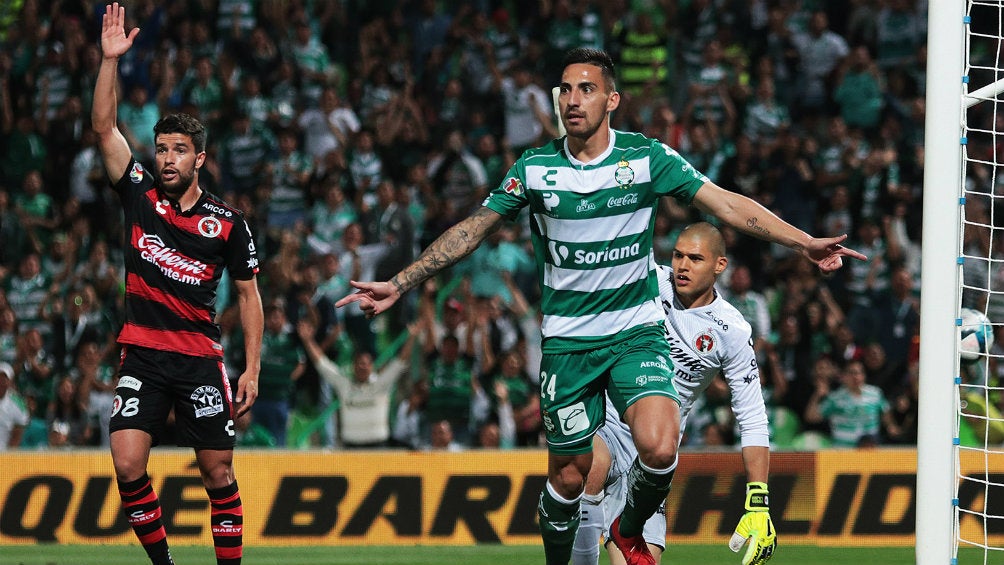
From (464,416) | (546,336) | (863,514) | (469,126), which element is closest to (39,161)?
(469,126)

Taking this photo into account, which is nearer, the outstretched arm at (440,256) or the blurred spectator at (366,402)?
the outstretched arm at (440,256)

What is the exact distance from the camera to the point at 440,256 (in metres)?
7.46

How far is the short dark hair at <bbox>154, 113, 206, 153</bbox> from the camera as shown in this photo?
8.07m

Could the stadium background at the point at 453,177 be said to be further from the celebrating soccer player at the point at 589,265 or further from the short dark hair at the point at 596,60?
the short dark hair at the point at 596,60

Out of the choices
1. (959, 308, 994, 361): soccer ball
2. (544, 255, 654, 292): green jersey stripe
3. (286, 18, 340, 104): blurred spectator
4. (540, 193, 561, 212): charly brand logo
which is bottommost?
(959, 308, 994, 361): soccer ball

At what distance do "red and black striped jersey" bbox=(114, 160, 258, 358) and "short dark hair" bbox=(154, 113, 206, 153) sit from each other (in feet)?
1.01

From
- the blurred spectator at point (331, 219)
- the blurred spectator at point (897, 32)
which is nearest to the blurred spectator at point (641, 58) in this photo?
the blurred spectator at point (897, 32)

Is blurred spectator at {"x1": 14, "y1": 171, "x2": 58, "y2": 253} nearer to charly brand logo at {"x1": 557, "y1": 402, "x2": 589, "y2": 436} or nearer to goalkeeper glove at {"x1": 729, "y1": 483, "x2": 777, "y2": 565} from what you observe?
charly brand logo at {"x1": 557, "y1": 402, "x2": 589, "y2": 436}

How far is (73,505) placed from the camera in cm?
1303

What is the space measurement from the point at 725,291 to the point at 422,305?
339 cm

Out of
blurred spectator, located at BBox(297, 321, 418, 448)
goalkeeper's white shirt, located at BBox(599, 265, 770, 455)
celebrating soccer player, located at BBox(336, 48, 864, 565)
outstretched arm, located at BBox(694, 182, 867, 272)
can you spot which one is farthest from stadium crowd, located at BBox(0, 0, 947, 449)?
outstretched arm, located at BBox(694, 182, 867, 272)

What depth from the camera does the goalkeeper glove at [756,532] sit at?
731 centimetres

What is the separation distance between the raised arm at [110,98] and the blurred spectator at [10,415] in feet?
24.3

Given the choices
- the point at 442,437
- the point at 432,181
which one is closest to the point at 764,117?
the point at 432,181
